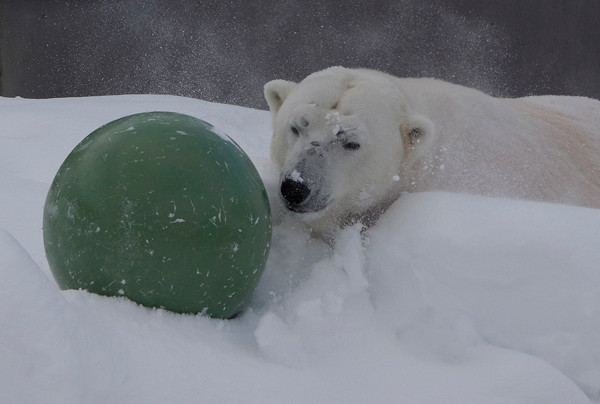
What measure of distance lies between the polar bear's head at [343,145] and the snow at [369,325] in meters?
0.16

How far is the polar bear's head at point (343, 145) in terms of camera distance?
8.02ft

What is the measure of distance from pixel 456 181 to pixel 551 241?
851 millimetres

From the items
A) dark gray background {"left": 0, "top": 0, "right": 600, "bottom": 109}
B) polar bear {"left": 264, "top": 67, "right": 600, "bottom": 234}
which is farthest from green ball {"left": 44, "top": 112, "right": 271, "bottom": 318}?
dark gray background {"left": 0, "top": 0, "right": 600, "bottom": 109}

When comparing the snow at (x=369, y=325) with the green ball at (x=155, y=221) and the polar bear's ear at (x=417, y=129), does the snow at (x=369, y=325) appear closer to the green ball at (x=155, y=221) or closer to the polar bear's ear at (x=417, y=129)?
the green ball at (x=155, y=221)

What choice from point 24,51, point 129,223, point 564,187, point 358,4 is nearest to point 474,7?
point 358,4

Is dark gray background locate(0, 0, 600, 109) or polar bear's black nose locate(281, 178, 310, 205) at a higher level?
polar bear's black nose locate(281, 178, 310, 205)

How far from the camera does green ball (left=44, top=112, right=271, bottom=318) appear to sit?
73.5 inches

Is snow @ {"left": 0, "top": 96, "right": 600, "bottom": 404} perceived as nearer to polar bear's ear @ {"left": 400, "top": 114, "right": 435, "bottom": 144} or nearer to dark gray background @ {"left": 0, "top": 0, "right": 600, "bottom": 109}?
polar bear's ear @ {"left": 400, "top": 114, "right": 435, "bottom": 144}

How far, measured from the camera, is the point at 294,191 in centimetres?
239

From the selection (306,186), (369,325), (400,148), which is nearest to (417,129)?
(400,148)

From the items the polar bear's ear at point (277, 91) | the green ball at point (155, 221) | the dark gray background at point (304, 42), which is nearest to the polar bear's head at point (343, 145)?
the polar bear's ear at point (277, 91)

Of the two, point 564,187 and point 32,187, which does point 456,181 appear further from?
point 32,187

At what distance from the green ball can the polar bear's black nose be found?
33cm

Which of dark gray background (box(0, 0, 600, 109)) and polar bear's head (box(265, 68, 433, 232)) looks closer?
polar bear's head (box(265, 68, 433, 232))
